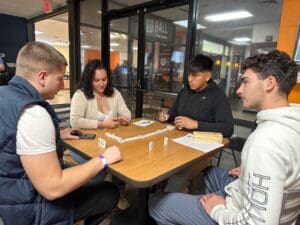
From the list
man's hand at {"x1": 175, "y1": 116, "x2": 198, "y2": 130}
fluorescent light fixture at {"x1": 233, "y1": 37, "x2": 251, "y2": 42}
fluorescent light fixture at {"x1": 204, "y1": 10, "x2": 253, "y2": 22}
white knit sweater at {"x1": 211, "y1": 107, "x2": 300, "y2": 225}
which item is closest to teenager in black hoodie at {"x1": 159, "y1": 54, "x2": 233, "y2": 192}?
man's hand at {"x1": 175, "y1": 116, "x2": 198, "y2": 130}

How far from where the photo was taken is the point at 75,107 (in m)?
1.83

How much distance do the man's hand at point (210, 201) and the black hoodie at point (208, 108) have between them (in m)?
0.62

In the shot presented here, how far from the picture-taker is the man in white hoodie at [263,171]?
0.72 metres

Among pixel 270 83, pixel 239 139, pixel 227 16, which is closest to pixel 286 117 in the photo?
pixel 270 83

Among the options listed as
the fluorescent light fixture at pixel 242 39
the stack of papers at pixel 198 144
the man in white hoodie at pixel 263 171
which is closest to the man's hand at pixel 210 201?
the man in white hoodie at pixel 263 171

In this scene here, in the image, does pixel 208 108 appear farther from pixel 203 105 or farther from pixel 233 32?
pixel 233 32

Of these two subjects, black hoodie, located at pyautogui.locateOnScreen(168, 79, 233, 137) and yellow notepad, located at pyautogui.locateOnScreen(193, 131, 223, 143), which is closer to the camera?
yellow notepad, located at pyautogui.locateOnScreen(193, 131, 223, 143)

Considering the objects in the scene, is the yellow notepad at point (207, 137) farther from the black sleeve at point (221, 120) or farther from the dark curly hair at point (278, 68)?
the dark curly hair at point (278, 68)

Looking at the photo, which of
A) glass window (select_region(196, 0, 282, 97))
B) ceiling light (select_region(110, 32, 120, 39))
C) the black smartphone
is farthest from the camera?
ceiling light (select_region(110, 32, 120, 39))

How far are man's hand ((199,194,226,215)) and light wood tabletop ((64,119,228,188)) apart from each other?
0.19 metres

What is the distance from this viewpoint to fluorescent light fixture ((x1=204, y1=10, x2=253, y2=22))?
264 centimetres

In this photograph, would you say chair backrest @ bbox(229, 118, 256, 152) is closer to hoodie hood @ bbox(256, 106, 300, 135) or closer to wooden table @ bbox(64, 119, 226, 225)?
wooden table @ bbox(64, 119, 226, 225)

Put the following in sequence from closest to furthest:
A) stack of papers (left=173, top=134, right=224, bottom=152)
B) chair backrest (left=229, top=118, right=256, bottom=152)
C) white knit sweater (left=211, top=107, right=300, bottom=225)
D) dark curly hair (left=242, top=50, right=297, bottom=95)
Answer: white knit sweater (left=211, top=107, right=300, bottom=225) → dark curly hair (left=242, top=50, right=297, bottom=95) → stack of papers (left=173, top=134, right=224, bottom=152) → chair backrest (left=229, top=118, right=256, bottom=152)

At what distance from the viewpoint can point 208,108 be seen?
1790 millimetres
